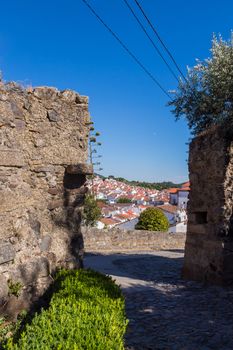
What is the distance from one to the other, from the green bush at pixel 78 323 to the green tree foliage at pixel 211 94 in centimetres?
560

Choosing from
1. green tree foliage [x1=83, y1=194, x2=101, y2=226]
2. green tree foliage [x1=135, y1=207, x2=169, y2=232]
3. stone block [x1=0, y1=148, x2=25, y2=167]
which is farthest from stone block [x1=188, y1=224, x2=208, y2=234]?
green tree foliage [x1=83, y1=194, x2=101, y2=226]

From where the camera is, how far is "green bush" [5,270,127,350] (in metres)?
2.89

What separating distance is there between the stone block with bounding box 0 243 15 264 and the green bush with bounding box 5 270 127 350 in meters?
0.74

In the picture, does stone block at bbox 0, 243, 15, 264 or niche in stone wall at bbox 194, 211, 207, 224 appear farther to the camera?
niche in stone wall at bbox 194, 211, 207, 224

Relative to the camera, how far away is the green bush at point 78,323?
2893 mm

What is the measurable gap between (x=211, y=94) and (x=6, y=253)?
641cm

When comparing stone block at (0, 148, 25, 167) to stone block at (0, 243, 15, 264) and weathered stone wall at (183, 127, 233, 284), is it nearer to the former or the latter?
stone block at (0, 243, 15, 264)

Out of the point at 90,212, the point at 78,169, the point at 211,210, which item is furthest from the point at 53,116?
the point at 90,212

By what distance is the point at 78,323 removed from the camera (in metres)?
3.21

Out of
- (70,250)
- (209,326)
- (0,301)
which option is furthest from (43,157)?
(209,326)

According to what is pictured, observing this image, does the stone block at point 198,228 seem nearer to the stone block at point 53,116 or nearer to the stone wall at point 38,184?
the stone wall at point 38,184

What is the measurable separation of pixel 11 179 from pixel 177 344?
10.00 feet

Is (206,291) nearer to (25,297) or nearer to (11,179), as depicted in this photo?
(25,297)

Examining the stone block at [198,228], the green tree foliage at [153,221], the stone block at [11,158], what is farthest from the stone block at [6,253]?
the green tree foliage at [153,221]
